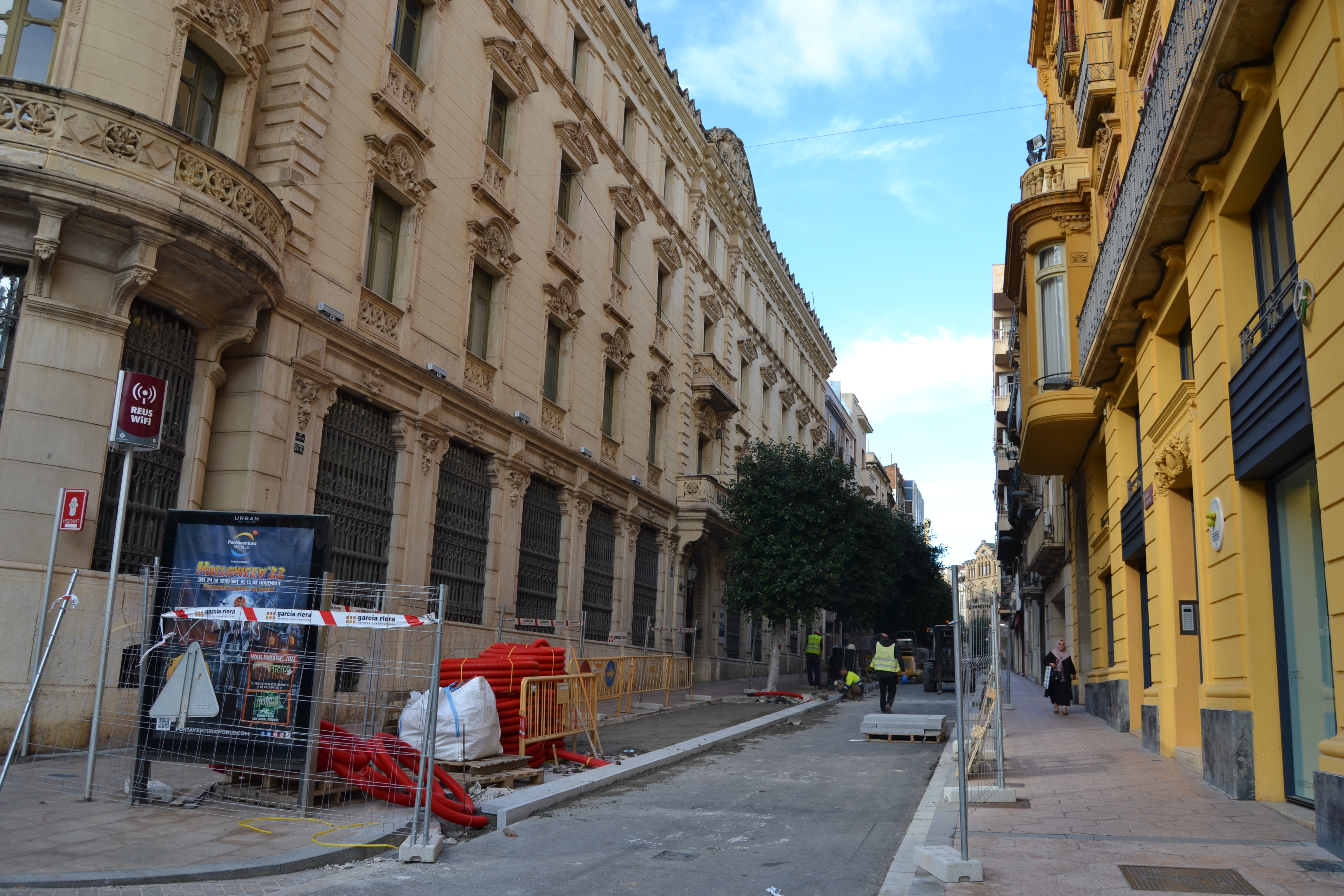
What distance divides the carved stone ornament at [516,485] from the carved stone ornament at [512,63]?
8063mm

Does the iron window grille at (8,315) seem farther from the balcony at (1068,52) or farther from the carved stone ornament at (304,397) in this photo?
the balcony at (1068,52)

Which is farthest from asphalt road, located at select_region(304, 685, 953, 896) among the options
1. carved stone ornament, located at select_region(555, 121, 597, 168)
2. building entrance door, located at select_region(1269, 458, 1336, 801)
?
carved stone ornament, located at select_region(555, 121, 597, 168)

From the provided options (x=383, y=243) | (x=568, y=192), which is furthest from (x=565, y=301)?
(x=383, y=243)

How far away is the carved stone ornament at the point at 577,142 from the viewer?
22.8 meters

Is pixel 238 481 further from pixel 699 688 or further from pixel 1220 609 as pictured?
pixel 699 688

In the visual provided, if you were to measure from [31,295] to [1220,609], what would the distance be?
12.7 m

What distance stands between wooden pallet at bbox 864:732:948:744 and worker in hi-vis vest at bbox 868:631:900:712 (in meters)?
3.23

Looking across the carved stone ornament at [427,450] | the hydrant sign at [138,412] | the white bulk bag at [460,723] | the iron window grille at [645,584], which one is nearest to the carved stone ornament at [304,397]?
the carved stone ornament at [427,450]

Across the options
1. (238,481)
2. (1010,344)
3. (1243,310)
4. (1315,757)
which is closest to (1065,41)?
(1243,310)

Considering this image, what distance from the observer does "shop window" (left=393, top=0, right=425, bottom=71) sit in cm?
1723

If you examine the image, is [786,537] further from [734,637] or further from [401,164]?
[401,164]

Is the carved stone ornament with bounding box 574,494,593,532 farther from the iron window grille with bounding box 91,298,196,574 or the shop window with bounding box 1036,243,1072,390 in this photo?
the iron window grille with bounding box 91,298,196,574

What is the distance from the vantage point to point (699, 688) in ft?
85.6

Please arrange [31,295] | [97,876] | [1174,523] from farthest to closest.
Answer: [1174,523] → [31,295] → [97,876]
